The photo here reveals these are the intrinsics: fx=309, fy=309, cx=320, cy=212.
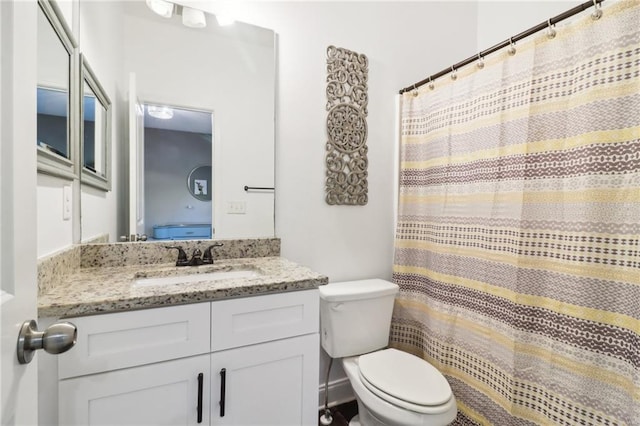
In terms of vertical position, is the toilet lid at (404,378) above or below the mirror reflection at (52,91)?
below

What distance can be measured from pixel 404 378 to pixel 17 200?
1390 mm

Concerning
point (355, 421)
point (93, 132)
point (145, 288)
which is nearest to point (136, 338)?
point (145, 288)

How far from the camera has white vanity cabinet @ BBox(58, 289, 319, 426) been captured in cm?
87

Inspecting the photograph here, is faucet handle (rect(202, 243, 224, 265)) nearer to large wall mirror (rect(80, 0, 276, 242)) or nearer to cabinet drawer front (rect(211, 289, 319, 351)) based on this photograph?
large wall mirror (rect(80, 0, 276, 242))

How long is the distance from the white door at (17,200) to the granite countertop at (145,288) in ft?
1.16

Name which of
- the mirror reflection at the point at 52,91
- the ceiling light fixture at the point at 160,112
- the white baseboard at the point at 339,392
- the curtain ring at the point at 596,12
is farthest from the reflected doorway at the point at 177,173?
the curtain ring at the point at 596,12

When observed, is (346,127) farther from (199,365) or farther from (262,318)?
(199,365)

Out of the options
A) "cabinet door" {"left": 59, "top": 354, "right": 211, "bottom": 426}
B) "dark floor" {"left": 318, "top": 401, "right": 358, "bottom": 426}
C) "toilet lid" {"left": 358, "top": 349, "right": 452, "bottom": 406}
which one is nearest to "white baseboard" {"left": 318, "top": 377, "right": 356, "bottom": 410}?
"dark floor" {"left": 318, "top": 401, "right": 358, "bottom": 426}

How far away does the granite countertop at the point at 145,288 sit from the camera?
864 mm

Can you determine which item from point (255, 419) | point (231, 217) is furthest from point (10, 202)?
point (231, 217)

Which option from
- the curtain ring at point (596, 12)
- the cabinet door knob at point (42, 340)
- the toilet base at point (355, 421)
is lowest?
the toilet base at point (355, 421)

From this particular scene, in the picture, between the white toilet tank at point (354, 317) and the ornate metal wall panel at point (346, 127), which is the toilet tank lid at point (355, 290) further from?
the ornate metal wall panel at point (346, 127)

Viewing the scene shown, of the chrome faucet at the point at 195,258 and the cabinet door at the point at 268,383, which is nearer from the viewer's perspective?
the cabinet door at the point at 268,383

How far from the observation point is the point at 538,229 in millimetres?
1222
